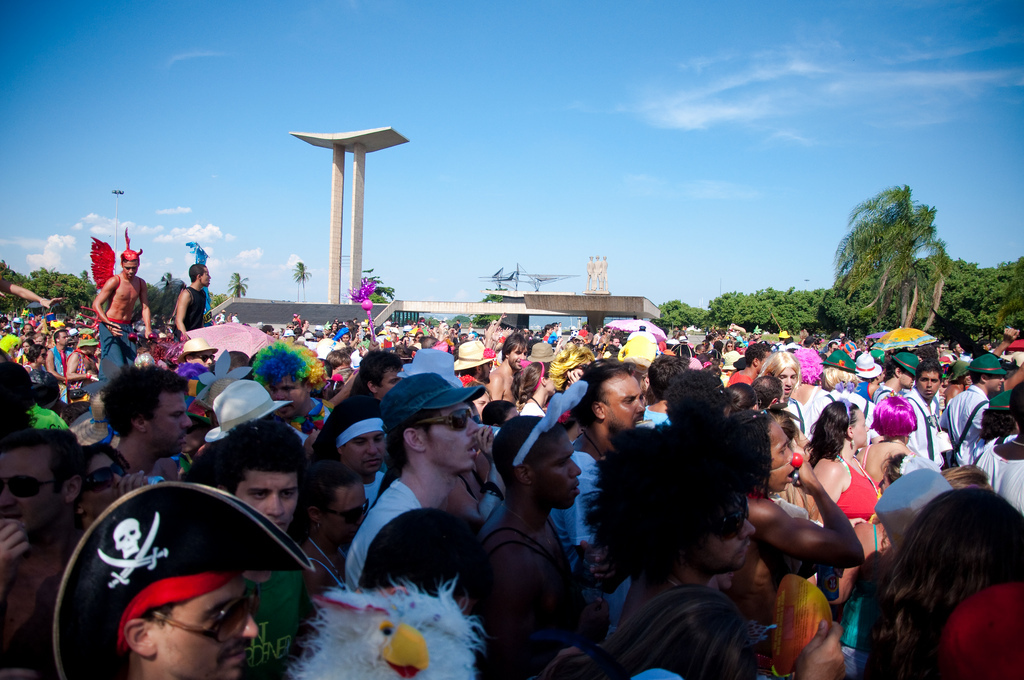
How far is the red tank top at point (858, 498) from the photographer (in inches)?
166

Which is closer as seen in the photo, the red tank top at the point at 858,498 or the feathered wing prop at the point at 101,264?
the red tank top at the point at 858,498

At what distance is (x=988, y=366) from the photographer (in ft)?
24.1

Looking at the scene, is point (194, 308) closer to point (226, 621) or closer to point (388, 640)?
point (226, 621)

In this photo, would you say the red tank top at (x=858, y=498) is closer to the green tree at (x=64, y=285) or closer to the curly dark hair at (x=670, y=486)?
the curly dark hair at (x=670, y=486)

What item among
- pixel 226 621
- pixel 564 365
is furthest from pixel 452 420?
pixel 564 365

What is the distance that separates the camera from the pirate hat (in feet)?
4.53

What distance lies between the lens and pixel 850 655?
3.13m

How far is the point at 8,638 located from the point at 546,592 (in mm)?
1927

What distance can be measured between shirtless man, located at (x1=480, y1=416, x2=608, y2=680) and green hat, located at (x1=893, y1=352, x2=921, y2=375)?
25.6ft

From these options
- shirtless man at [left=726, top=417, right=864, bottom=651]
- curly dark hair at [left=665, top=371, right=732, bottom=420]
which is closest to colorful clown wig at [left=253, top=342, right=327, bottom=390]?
curly dark hair at [left=665, top=371, right=732, bottom=420]

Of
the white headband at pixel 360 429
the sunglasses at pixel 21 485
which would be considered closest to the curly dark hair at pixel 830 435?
the white headband at pixel 360 429

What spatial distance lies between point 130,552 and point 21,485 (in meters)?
1.39

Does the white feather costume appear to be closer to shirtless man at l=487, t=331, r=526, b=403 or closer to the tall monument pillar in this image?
shirtless man at l=487, t=331, r=526, b=403

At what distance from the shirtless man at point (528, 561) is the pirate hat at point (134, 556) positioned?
1.08 m
